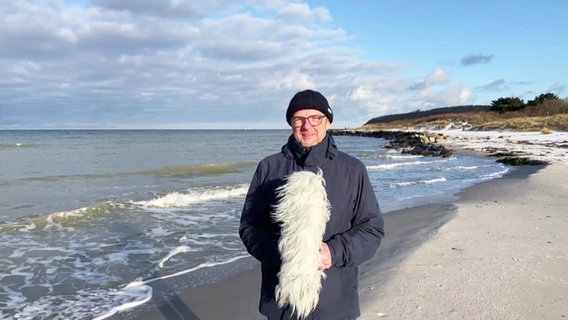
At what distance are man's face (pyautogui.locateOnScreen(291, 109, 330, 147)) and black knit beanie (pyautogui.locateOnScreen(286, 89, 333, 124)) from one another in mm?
23

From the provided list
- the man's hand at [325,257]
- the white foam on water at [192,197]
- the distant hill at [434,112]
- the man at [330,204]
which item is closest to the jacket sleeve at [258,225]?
the man at [330,204]

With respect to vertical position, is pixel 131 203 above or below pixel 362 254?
below

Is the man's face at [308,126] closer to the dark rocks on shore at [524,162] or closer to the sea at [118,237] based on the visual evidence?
the sea at [118,237]

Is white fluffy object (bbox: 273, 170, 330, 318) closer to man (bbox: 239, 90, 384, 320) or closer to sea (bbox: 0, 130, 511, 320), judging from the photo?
man (bbox: 239, 90, 384, 320)

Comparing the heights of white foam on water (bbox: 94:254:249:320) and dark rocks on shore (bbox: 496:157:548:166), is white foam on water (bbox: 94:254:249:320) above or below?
below

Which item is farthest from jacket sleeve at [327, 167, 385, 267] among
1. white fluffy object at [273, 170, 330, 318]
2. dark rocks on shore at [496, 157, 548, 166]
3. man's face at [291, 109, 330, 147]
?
dark rocks on shore at [496, 157, 548, 166]

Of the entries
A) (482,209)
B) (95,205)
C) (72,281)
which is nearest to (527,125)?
(482,209)

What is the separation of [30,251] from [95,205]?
13.6 ft

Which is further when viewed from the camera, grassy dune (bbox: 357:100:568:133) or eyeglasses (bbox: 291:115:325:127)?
grassy dune (bbox: 357:100:568:133)

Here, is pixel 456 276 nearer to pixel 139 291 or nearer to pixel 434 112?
pixel 139 291

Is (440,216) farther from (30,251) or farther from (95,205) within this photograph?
(95,205)

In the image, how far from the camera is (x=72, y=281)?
6.07 m

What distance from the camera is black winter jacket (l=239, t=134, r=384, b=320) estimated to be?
227cm

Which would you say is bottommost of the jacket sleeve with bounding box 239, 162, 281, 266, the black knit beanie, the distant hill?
the jacket sleeve with bounding box 239, 162, 281, 266
